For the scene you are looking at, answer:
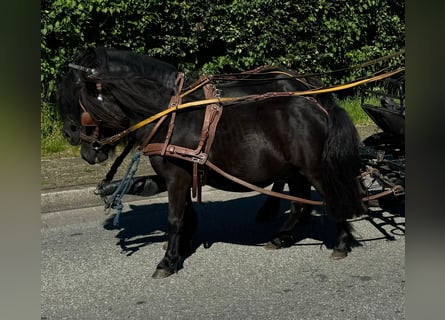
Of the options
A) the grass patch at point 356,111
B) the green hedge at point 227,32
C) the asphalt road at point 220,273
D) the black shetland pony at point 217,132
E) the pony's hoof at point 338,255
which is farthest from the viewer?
the grass patch at point 356,111

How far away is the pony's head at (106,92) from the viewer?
4.68 m

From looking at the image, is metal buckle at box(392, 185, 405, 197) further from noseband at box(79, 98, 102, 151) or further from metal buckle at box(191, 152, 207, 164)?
noseband at box(79, 98, 102, 151)

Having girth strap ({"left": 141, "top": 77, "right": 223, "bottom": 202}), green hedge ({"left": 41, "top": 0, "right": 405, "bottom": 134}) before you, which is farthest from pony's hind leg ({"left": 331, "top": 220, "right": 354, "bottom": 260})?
green hedge ({"left": 41, "top": 0, "right": 405, "bottom": 134})

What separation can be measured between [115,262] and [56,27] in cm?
483

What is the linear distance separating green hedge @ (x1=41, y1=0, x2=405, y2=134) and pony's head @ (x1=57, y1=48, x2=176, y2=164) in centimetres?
417

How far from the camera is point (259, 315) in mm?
4117

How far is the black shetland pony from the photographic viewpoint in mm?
4734

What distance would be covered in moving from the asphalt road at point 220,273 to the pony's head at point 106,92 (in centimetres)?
113

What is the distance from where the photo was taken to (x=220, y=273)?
4.90 metres

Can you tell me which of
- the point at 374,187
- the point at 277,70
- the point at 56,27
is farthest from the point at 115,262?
the point at 56,27

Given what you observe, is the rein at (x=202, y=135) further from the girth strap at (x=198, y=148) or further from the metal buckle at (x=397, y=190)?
the metal buckle at (x=397, y=190)

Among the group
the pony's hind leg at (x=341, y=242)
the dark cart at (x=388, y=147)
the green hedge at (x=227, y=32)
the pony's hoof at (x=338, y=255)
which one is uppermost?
the green hedge at (x=227, y=32)

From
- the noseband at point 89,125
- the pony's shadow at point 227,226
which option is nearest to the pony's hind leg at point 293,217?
the pony's shadow at point 227,226
